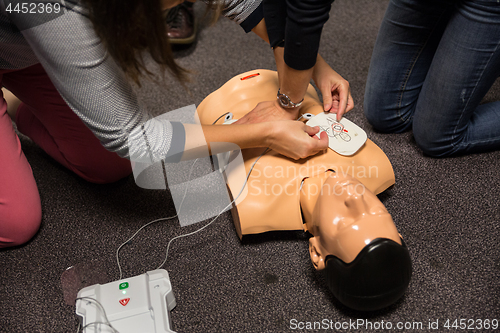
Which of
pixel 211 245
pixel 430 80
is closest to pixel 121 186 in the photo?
pixel 211 245

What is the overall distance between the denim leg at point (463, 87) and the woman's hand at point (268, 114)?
0.41 meters

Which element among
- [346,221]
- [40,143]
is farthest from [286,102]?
[40,143]

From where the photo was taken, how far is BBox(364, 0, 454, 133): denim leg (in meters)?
1.08

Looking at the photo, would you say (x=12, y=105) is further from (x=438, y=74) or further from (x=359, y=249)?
(x=438, y=74)

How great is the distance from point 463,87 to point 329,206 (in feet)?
1.80

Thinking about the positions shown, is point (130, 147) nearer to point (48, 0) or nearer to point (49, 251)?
point (48, 0)

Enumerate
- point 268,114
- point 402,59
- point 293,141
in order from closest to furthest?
1. point 293,141
2. point 268,114
3. point 402,59

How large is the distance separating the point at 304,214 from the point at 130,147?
446mm

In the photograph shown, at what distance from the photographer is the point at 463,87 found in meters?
1.04

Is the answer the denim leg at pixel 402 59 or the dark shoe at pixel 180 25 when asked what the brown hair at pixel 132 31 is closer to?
the denim leg at pixel 402 59

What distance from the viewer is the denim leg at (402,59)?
1079mm

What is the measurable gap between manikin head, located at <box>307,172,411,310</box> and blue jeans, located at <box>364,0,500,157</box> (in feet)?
1.53

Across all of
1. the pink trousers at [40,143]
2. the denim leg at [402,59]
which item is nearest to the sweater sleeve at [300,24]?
the denim leg at [402,59]

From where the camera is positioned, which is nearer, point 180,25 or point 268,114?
point 268,114
